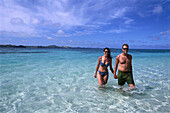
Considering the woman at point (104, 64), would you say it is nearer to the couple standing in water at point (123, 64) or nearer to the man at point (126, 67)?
the couple standing in water at point (123, 64)

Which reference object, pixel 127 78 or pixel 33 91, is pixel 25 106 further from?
pixel 127 78

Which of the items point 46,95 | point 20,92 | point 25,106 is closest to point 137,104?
point 46,95

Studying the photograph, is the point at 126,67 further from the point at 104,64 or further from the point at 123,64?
the point at 104,64

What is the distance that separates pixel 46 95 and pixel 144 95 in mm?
4008

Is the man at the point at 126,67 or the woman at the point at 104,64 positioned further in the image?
the woman at the point at 104,64

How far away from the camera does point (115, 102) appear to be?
3990 millimetres

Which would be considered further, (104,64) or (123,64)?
(104,64)

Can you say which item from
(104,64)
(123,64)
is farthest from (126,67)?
(104,64)

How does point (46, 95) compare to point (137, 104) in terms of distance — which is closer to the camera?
point (137, 104)

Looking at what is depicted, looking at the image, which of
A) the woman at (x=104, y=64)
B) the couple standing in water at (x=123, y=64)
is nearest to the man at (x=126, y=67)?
the couple standing in water at (x=123, y=64)

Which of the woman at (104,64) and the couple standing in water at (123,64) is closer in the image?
the couple standing in water at (123,64)

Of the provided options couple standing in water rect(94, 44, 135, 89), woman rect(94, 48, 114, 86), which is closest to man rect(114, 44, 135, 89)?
couple standing in water rect(94, 44, 135, 89)

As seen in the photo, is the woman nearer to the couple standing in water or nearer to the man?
the couple standing in water

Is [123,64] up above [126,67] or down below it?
above
